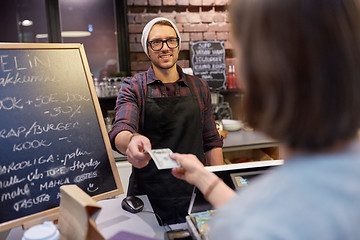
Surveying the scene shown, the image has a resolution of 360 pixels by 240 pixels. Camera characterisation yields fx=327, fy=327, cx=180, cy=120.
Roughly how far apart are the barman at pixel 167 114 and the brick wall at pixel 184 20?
1.51m

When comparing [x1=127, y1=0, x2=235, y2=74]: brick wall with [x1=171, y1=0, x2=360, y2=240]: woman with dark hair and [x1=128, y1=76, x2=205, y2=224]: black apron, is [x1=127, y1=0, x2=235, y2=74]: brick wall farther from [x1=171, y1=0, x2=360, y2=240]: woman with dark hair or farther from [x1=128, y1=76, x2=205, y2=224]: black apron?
[x1=171, y1=0, x2=360, y2=240]: woman with dark hair

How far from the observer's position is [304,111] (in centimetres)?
54

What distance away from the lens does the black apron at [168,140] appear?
6.29ft

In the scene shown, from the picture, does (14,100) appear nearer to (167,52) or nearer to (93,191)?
(93,191)

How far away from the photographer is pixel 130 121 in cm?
171

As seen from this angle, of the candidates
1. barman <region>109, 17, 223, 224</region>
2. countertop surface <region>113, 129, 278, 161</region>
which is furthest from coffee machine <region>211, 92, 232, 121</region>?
barman <region>109, 17, 223, 224</region>

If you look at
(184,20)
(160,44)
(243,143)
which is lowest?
(243,143)

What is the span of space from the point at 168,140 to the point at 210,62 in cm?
188

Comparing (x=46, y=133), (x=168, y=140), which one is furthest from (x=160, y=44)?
(x=46, y=133)

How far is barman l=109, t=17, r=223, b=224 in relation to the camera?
191 centimetres

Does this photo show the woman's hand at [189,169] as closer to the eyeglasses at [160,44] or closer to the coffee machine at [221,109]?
the eyeglasses at [160,44]

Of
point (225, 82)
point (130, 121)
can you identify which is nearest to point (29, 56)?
point (130, 121)

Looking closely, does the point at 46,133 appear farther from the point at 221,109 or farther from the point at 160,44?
the point at 221,109

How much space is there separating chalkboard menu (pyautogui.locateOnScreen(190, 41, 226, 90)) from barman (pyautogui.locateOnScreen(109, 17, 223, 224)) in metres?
1.59
